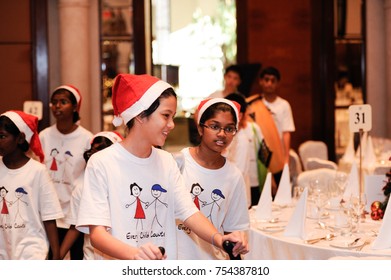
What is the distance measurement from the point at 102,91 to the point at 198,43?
241cm

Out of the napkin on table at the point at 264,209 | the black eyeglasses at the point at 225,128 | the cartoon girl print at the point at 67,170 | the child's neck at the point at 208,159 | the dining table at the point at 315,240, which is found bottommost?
the dining table at the point at 315,240

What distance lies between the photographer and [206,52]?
10.7 m

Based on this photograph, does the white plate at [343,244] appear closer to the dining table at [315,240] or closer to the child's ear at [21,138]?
the dining table at [315,240]

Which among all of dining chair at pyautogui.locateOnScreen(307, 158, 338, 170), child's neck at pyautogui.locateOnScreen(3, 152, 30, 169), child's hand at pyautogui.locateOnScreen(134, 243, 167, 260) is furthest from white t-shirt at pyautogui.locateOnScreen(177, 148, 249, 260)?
dining chair at pyautogui.locateOnScreen(307, 158, 338, 170)

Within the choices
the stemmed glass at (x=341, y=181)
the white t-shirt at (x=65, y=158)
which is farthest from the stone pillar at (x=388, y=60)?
the white t-shirt at (x=65, y=158)

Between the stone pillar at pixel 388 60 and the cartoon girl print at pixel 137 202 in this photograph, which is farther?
the stone pillar at pixel 388 60

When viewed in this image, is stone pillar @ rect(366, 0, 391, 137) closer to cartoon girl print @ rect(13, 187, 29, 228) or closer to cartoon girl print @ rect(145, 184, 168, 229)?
cartoon girl print @ rect(13, 187, 29, 228)

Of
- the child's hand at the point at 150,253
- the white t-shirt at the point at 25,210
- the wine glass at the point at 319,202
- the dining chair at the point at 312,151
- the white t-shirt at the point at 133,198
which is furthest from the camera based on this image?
the dining chair at the point at 312,151

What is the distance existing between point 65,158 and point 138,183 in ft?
7.59

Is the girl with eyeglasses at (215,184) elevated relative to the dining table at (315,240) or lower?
elevated

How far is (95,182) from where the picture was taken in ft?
8.91

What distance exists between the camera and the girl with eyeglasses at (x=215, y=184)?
11.1 ft

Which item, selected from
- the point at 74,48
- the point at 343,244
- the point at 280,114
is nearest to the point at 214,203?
the point at 343,244
